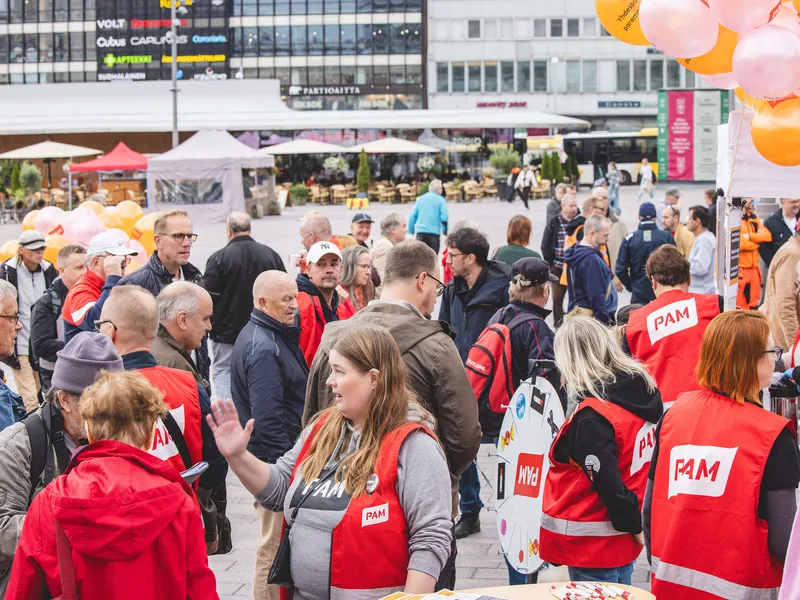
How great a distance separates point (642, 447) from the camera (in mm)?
4234

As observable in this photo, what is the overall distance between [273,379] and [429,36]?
7216cm

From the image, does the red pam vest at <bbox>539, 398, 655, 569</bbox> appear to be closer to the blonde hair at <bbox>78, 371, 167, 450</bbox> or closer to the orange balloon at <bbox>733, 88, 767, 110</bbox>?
the blonde hair at <bbox>78, 371, 167, 450</bbox>

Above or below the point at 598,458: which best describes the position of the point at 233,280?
above

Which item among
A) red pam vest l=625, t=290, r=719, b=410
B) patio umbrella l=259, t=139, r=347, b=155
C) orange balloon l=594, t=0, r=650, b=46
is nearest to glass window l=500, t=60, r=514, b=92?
patio umbrella l=259, t=139, r=347, b=155

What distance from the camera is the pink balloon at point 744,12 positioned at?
529cm

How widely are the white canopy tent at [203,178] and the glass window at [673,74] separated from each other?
46.2 meters

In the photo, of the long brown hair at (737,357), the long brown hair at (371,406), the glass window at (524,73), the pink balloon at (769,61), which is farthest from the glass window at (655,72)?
the long brown hair at (371,406)

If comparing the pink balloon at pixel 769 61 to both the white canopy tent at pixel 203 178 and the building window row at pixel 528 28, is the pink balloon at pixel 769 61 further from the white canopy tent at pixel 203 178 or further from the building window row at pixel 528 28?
the building window row at pixel 528 28

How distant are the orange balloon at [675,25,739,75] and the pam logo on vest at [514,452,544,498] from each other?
249 centimetres

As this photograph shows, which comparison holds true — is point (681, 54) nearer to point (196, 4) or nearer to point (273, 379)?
point (273, 379)

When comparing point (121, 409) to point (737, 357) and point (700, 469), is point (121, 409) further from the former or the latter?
point (737, 357)

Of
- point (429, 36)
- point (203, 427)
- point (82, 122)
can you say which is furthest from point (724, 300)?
point (429, 36)

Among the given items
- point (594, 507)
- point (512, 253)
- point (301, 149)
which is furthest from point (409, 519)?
point (301, 149)

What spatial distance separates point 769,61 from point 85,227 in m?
8.46
